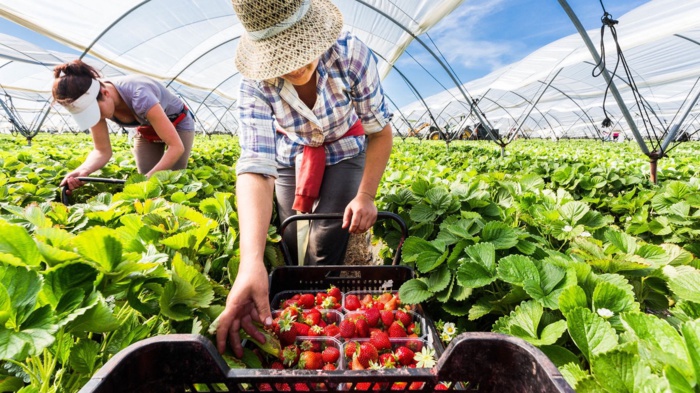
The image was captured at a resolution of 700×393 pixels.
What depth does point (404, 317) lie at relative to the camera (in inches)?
57.2

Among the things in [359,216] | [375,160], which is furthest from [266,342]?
→ [375,160]

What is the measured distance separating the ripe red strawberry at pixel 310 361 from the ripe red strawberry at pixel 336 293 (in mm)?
424

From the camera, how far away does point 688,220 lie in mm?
2037

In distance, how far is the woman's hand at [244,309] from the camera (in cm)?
96

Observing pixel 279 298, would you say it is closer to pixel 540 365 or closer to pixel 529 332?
pixel 529 332

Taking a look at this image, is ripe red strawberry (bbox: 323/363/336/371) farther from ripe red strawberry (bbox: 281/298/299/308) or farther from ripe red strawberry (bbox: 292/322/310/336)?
ripe red strawberry (bbox: 281/298/299/308)

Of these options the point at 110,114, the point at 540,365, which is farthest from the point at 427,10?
the point at 540,365

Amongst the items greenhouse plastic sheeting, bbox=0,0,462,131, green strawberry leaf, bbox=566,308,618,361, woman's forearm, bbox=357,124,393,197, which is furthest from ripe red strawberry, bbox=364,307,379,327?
greenhouse plastic sheeting, bbox=0,0,462,131

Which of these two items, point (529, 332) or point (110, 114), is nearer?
point (529, 332)

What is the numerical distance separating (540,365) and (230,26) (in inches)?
478

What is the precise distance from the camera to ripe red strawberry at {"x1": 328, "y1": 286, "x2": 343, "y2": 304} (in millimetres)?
1661

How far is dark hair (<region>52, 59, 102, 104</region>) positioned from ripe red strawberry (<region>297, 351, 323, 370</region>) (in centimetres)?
260

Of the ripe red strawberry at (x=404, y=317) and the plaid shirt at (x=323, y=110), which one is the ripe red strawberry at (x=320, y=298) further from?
the plaid shirt at (x=323, y=110)

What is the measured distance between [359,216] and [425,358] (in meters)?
0.69
